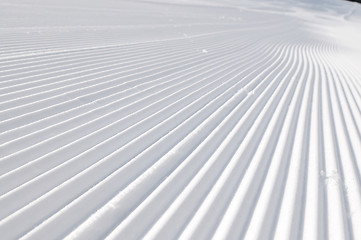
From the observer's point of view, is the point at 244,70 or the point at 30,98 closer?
the point at 30,98

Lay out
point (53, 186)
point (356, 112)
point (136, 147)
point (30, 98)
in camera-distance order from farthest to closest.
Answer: point (356, 112)
point (30, 98)
point (136, 147)
point (53, 186)

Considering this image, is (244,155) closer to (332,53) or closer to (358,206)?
(358,206)

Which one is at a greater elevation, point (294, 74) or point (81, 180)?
point (294, 74)

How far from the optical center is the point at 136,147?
7.31 ft

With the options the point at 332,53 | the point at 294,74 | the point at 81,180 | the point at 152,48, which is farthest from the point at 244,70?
the point at 332,53

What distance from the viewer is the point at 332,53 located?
7.63 metres

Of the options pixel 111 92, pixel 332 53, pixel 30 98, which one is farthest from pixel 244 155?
pixel 332 53

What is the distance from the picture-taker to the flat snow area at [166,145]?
1592mm

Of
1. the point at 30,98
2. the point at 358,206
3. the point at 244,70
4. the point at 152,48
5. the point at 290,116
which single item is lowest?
the point at 30,98

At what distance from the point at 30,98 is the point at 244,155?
186 cm

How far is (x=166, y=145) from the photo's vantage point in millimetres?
2312

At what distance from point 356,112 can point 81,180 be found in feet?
10.2

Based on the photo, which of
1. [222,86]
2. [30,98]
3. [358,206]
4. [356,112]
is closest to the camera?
[358,206]

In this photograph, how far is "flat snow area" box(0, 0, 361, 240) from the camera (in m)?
1.59
